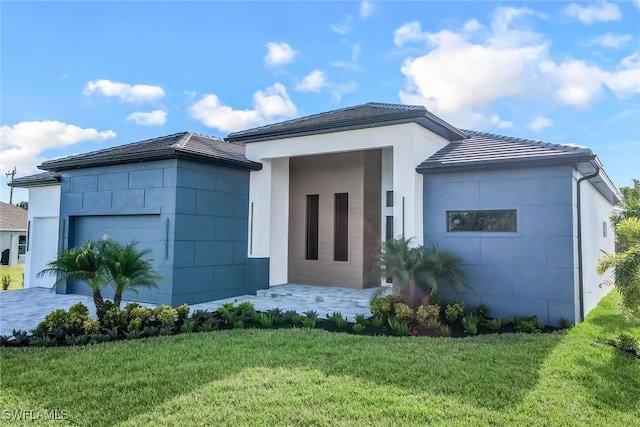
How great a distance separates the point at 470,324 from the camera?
750 cm

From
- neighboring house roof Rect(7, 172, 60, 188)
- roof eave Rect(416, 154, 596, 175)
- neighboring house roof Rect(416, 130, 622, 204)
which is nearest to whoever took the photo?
roof eave Rect(416, 154, 596, 175)

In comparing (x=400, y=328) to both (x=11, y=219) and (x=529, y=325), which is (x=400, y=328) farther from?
(x=11, y=219)

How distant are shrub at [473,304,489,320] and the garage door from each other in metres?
7.53

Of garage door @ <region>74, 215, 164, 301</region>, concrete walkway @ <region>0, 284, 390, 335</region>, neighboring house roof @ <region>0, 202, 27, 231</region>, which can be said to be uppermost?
neighboring house roof @ <region>0, 202, 27, 231</region>

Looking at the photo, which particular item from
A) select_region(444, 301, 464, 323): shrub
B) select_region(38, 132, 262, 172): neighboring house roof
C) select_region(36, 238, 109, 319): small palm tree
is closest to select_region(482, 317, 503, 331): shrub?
select_region(444, 301, 464, 323): shrub

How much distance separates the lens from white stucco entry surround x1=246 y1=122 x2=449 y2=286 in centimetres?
969

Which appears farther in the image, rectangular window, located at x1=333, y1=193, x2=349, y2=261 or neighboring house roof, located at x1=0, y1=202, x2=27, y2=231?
neighboring house roof, located at x1=0, y1=202, x2=27, y2=231

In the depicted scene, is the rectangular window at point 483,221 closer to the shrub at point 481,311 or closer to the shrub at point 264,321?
the shrub at point 481,311

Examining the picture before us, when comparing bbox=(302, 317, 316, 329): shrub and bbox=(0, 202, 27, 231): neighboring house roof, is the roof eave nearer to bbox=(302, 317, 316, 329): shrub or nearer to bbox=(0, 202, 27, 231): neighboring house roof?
bbox=(302, 317, 316, 329): shrub

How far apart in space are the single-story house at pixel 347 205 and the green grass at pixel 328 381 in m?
2.50

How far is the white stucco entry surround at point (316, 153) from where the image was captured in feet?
31.8

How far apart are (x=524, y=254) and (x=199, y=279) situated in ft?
25.5

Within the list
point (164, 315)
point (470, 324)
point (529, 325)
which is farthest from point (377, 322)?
point (164, 315)

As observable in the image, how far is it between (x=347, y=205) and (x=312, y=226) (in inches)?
58.0
